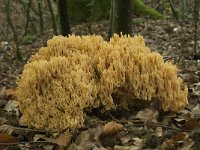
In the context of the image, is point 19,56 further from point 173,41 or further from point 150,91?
point 150,91

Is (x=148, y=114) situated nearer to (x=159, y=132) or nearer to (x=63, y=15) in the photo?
(x=159, y=132)

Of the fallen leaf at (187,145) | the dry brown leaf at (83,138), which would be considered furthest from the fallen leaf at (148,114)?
the fallen leaf at (187,145)

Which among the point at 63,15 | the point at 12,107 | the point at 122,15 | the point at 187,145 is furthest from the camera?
the point at 63,15

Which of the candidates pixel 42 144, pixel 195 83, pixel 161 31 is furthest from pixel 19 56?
pixel 42 144

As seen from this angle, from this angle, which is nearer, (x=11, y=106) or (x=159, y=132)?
(x=159, y=132)

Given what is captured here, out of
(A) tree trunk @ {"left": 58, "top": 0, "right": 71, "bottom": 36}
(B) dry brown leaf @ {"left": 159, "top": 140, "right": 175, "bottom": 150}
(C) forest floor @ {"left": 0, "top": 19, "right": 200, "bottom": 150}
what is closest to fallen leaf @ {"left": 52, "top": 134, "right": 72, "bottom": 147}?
(C) forest floor @ {"left": 0, "top": 19, "right": 200, "bottom": 150}

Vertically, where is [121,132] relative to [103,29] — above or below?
below

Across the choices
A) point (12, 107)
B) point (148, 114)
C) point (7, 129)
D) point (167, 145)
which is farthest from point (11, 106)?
point (167, 145)

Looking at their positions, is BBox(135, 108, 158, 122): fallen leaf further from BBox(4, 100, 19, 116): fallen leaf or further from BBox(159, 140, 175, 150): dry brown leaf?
BBox(4, 100, 19, 116): fallen leaf
